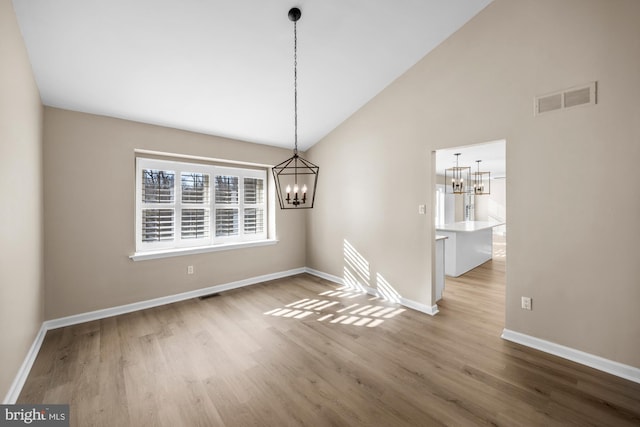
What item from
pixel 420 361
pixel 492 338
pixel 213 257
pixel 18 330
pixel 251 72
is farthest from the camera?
pixel 213 257

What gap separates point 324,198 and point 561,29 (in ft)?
12.2

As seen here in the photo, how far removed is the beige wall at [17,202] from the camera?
5.98 ft

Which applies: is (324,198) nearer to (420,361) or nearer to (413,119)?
(413,119)

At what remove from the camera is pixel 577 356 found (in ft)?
7.95

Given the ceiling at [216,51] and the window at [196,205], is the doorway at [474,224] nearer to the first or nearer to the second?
the ceiling at [216,51]

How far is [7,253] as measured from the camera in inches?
74.3

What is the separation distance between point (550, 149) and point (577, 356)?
6.47ft

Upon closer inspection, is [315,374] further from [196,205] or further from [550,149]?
[196,205]

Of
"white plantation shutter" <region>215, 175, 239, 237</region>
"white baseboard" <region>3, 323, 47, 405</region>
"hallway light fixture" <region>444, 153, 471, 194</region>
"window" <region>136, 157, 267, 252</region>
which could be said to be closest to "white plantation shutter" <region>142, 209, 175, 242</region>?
"window" <region>136, 157, 267, 252</region>

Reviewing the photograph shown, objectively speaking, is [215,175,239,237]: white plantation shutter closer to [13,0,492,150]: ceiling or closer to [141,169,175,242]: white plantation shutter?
[141,169,175,242]: white plantation shutter

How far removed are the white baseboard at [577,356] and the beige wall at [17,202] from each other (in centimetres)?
436

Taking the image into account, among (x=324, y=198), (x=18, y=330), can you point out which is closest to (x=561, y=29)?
(x=324, y=198)

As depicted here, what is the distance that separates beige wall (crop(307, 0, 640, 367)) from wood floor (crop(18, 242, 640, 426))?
Result: 1.68 feet

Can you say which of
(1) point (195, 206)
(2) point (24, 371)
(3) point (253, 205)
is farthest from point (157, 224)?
(2) point (24, 371)
